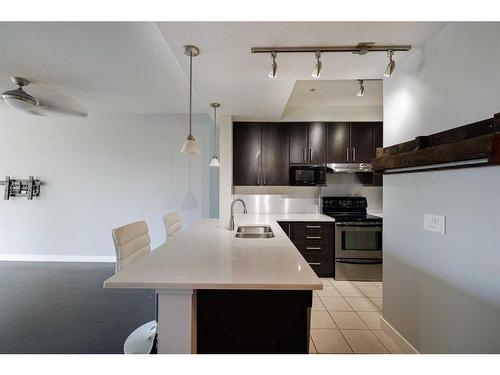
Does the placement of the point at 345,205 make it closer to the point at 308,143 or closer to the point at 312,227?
the point at 312,227

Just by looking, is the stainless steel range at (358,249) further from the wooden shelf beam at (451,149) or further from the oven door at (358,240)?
the wooden shelf beam at (451,149)

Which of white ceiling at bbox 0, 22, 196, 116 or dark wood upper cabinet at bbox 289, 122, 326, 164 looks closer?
white ceiling at bbox 0, 22, 196, 116

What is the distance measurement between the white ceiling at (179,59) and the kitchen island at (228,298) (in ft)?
4.54

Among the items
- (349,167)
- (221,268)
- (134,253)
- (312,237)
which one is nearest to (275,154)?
(349,167)

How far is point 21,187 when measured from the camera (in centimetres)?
408

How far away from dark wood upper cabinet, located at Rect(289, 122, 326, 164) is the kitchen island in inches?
98.3

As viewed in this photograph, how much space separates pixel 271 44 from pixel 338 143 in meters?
2.38

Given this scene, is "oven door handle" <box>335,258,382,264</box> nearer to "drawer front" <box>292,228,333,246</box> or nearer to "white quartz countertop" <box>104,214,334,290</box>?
"drawer front" <box>292,228,333,246</box>

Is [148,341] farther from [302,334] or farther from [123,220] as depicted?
[123,220]

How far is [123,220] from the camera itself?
4.11 metres

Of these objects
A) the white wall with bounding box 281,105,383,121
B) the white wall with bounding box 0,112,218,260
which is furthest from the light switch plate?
the white wall with bounding box 0,112,218,260

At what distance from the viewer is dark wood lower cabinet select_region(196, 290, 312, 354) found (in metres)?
1.12
